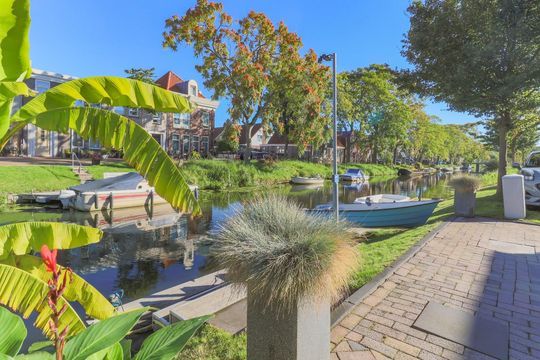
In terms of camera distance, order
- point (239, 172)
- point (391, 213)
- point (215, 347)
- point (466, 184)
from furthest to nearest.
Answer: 1. point (239, 172)
2. point (391, 213)
3. point (466, 184)
4. point (215, 347)

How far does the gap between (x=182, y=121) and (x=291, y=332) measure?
130ft

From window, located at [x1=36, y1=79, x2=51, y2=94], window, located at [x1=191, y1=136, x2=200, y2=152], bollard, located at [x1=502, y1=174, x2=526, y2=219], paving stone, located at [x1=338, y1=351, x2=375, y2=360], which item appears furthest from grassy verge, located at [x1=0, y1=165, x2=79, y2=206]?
bollard, located at [x1=502, y1=174, x2=526, y2=219]

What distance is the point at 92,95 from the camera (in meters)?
3.16

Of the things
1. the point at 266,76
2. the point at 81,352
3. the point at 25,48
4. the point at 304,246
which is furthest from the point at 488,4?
the point at 266,76

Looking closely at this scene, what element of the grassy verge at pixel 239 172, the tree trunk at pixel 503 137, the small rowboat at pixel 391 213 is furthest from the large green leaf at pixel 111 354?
the grassy verge at pixel 239 172

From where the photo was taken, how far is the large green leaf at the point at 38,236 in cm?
294

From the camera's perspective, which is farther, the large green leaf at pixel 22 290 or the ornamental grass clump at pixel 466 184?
the ornamental grass clump at pixel 466 184

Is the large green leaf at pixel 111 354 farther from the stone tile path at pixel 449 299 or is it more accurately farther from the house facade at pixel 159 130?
the house facade at pixel 159 130

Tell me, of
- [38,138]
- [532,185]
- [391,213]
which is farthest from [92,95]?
[38,138]

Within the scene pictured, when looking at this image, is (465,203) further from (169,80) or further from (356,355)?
(169,80)

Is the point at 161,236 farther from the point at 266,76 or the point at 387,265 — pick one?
the point at 266,76

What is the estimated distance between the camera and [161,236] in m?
12.8

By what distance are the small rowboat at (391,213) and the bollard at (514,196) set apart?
2.14 meters

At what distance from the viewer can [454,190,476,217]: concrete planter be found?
35.5ft
